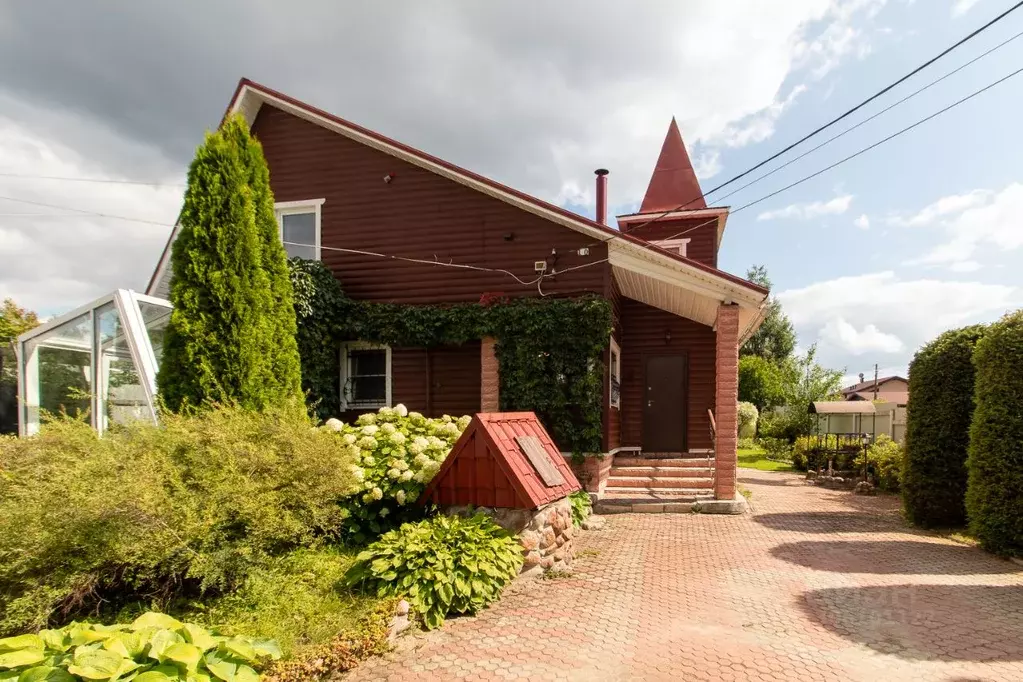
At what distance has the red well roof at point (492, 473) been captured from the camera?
230 inches

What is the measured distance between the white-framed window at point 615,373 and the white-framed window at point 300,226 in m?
6.57

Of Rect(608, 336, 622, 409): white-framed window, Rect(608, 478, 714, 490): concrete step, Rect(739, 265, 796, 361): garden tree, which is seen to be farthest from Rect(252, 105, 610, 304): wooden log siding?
Rect(739, 265, 796, 361): garden tree

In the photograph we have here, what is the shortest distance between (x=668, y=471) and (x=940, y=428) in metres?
4.33

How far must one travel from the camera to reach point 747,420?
1104 inches

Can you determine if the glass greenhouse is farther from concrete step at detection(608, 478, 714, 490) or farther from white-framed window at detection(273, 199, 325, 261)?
concrete step at detection(608, 478, 714, 490)

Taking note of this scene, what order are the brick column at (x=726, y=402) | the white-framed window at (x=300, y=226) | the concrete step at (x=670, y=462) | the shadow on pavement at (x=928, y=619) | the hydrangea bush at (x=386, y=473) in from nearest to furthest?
the shadow on pavement at (x=928, y=619) < the hydrangea bush at (x=386, y=473) < the brick column at (x=726, y=402) < the concrete step at (x=670, y=462) < the white-framed window at (x=300, y=226)

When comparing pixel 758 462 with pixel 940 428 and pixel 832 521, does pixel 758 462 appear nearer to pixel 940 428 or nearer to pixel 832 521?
pixel 832 521

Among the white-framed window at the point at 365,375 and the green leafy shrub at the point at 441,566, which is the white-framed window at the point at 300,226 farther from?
the green leafy shrub at the point at 441,566

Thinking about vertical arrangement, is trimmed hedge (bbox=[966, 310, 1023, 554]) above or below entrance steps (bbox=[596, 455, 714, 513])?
above

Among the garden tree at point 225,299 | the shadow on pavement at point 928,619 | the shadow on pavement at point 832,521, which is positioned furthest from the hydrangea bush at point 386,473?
the shadow on pavement at point 832,521

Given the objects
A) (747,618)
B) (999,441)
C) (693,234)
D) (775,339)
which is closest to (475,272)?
(693,234)

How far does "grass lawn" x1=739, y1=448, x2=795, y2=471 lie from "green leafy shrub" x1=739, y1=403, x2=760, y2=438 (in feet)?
8.37

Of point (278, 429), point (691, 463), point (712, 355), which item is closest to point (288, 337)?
point (278, 429)

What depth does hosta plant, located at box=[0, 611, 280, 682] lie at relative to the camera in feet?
10.3
